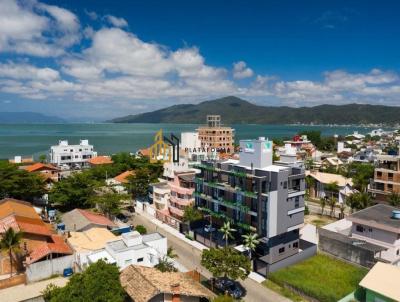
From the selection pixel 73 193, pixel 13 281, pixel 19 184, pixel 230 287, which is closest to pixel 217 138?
pixel 73 193

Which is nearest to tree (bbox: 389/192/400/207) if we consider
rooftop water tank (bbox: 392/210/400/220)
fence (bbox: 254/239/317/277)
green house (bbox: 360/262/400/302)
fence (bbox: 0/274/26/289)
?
rooftop water tank (bbox: 392/210/400/220)

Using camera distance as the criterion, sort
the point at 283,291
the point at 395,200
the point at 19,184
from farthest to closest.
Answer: the point at 19,184 → the point at 395,200 → the point at 283,291

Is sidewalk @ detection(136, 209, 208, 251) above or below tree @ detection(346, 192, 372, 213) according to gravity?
below

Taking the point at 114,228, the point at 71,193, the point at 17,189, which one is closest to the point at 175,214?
the point at 114,228

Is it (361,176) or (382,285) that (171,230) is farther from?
(361,176)

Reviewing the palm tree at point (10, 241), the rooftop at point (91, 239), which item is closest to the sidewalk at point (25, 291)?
the palm tree at point (10, 241)

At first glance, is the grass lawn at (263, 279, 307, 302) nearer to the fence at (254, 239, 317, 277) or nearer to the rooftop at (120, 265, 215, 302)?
the fence at (254, 239, 317, 277)
